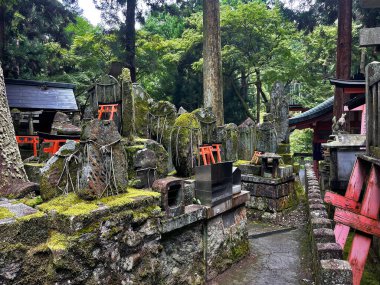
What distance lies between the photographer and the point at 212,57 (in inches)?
498

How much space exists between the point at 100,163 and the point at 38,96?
1032 cm

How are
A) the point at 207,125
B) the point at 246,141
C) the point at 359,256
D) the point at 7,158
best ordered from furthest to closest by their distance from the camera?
the point at 246,141 < the point at 207,125 < the point at 7,158 < the point at 359,256

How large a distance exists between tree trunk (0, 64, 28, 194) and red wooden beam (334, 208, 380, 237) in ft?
15.5

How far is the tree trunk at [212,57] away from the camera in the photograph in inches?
491

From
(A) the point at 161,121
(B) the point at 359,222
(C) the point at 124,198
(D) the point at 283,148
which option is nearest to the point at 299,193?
(D) the point at 283,148

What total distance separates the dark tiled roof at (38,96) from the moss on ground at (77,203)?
9614 mm

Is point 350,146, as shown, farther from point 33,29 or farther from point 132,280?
point 33,29

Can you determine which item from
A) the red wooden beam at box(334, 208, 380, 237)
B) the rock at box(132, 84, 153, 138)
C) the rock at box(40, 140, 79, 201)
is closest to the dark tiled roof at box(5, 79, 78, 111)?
the rock at box(132, 84, 153, 138)

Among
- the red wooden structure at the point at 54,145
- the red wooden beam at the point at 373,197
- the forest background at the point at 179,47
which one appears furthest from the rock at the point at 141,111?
the forest background at the point at 179,47

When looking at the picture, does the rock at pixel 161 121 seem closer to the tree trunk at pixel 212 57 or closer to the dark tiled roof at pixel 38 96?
the tree trunk at pixel 212 57

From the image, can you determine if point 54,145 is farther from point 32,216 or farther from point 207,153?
point 32,216

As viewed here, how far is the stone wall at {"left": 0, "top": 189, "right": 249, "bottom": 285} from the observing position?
305 cm

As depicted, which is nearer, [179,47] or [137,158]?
[137,158]

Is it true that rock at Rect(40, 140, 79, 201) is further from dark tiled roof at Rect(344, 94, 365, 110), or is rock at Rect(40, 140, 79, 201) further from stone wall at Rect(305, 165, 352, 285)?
dark tiled roof at Rect(344, 94, 365, 110)
